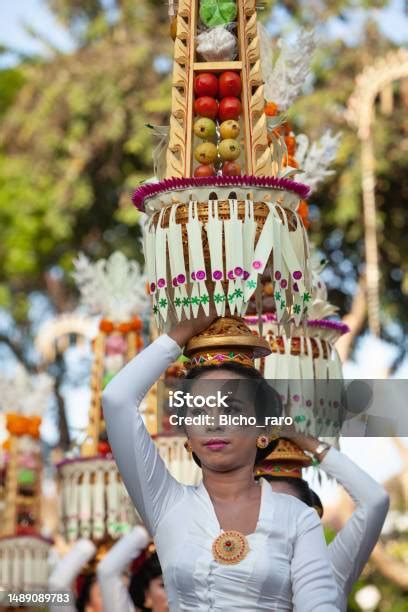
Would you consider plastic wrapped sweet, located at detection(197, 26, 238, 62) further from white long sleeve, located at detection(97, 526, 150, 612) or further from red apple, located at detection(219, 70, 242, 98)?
white long sleeve, located at detection(97, 526, 150, 612)

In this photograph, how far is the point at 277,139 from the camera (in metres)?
5.57

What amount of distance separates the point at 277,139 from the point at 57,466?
5.12 m

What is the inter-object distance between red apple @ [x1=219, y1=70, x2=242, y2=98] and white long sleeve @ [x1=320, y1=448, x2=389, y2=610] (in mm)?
1497

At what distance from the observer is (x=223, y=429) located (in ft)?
15.3

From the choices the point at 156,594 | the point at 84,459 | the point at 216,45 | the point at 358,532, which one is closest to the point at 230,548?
the point at 358,532

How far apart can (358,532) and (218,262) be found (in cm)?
115

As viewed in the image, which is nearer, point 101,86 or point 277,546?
point 277,546

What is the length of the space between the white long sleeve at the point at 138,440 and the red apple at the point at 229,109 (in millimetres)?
1056

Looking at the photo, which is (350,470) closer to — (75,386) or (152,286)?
(152,286)

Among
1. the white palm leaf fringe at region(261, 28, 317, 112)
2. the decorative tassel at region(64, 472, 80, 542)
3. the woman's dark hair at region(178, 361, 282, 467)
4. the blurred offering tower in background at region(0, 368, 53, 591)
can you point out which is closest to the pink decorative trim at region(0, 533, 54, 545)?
the blurred offering tower in background at region(0, 368, 53, 591)

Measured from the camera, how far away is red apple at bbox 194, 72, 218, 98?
5.34m

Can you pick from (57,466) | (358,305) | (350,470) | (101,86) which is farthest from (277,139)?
(101,86)

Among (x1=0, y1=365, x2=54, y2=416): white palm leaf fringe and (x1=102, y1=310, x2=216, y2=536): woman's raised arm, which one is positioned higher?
(x1=0, y1=365, x2=54, y2=416): white palm leaf fringe

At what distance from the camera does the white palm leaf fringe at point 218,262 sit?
4898mm
